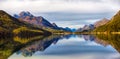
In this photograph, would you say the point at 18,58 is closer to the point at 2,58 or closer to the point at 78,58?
the point at 2,58

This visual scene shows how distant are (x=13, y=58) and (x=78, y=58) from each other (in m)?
11.6

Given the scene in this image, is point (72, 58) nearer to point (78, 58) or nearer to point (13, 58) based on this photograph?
point (78, 58)

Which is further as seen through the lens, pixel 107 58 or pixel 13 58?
pixel 13 58

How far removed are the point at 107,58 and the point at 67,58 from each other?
779 cm

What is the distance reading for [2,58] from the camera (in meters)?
52.8

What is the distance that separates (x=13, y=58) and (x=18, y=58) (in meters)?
0.98

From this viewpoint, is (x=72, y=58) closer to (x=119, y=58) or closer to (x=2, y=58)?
(x=119, y=58)

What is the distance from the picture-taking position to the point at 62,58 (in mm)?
54625

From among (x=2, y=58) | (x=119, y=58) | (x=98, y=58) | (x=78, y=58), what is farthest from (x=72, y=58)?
(x=2, y=58)

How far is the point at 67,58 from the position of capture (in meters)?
54.7

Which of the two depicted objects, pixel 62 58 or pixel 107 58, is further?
pixel 62 58

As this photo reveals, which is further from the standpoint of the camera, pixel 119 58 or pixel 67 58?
pixel 67 58

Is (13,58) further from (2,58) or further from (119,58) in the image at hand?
(119,58)

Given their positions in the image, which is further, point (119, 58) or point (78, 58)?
point (78, 58)
